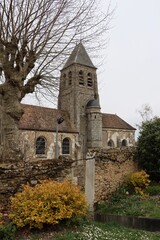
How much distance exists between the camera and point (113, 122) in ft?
139

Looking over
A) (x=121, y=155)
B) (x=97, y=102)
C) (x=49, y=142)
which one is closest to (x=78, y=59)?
(x=97, y=102)

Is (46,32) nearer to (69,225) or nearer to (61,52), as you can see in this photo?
(61,52)

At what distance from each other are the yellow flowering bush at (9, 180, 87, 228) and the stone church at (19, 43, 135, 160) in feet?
73.3

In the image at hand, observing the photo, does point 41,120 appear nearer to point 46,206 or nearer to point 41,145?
point 41,145

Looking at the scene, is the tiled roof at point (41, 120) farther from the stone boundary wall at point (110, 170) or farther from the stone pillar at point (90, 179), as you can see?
the stone pillar at point (90, 179)

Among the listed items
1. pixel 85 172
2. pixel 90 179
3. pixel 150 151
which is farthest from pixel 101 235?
pixel 150 151

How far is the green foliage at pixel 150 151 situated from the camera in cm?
1366

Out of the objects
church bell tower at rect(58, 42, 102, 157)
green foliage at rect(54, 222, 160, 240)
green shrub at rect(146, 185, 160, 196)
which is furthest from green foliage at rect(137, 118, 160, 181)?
church bell tower at rect(58, 42, 102, 157)

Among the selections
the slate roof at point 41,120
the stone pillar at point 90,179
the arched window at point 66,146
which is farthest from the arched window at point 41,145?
the stone pillar at point 90,179

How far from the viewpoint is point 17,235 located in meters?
6.14

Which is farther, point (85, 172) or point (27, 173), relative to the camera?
point (85, 172)

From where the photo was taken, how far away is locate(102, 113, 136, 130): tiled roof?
41.0 meters

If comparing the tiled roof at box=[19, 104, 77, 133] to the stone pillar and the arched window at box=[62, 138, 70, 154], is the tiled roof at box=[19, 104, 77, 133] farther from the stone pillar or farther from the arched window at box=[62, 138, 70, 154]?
the stone pillar

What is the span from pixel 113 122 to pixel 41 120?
1366 centimetres
